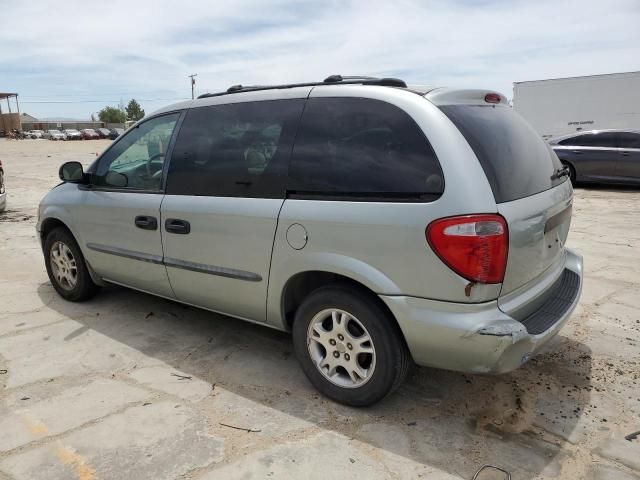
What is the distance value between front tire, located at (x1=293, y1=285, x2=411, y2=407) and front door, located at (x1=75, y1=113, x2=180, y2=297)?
1.30m

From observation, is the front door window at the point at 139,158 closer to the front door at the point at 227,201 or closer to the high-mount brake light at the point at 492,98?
the front door at the point at 227,201

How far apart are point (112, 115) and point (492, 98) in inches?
5086

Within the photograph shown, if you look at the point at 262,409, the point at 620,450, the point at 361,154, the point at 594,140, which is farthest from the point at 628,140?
the point at 262,409

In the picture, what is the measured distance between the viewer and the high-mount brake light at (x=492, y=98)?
292 centimetres

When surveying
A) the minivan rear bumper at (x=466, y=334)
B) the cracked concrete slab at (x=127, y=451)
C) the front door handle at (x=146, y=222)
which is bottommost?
the cracked concrete slab at (x=127, y=451)

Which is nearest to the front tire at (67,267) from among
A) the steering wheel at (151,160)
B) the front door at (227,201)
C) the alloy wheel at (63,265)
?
the alloy wheel at (63,265)

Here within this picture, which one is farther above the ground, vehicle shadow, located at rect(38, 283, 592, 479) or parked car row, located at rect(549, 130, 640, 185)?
parked car row, located at rect(549, 130, 640, 185)

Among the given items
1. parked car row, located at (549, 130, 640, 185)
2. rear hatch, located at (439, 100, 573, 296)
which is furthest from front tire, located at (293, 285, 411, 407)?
parked car row, located at (549, 130, 640, 185)

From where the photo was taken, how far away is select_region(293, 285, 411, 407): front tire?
8.57ft

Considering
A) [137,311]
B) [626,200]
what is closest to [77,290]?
[137,311]

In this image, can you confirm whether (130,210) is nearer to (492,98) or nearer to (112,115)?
(492,98)

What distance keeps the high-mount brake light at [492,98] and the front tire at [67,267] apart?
11.3 ft

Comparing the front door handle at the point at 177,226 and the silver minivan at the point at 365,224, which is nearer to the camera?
the silver minivan at the point at 365,224

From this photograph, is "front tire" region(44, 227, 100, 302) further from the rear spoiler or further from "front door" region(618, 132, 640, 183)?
"front door" region(618, 132, 640, 183)
